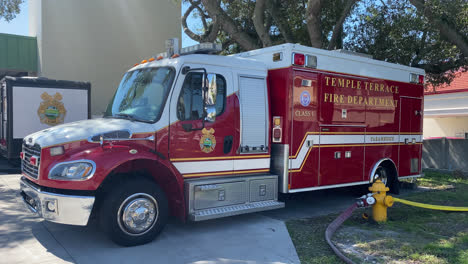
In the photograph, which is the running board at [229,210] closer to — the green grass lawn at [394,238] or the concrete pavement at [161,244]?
the concrete pavement at [161,244]

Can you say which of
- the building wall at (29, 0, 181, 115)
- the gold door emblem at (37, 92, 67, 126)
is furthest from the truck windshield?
the building wall at (29, 0, 181, 115)

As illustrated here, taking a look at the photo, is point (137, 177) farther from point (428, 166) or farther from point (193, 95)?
point (428, 166)

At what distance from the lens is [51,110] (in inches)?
492

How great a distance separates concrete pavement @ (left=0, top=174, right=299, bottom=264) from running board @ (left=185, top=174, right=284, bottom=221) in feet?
1.26

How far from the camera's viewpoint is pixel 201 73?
598cm

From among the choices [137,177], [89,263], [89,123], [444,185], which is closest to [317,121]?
[137,177]

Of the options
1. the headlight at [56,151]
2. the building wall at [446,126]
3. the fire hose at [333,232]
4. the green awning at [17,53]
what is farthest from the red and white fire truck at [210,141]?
the building wall at [446,126]

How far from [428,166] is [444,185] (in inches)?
124

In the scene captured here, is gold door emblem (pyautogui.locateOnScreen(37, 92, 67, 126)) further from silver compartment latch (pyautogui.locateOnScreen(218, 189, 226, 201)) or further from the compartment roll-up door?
silver compartment latch (pyautogui.locateOnScreen(218, 189, 226, 201))

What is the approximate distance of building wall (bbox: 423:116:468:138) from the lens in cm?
2325

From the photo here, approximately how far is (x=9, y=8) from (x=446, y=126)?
23723mm

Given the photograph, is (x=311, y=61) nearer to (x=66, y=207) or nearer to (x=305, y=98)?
(x=305, y=98)

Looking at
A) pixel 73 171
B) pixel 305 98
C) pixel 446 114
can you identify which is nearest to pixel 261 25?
pixel 305 98

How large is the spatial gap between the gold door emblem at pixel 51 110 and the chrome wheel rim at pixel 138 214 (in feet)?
27.9
